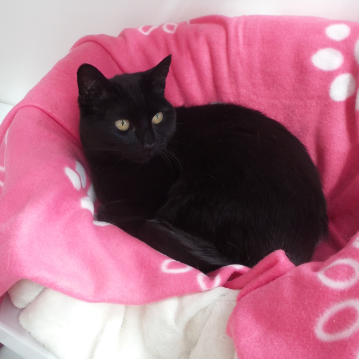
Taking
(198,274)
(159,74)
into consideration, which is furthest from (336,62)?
(198,274)

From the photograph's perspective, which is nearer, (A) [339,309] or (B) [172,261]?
(A) [339,309]

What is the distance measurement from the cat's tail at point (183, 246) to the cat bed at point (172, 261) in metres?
0.05

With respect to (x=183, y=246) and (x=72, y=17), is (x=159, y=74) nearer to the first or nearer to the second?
(x=183, y=246)

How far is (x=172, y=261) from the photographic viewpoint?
67 centimetres

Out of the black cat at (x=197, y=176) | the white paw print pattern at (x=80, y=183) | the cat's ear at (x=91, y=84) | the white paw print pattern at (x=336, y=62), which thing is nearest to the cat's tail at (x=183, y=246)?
the black cat at (x=197, y=176)

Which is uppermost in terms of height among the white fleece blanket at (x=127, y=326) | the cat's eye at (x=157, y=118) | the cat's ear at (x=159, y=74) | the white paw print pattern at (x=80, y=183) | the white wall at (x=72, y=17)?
the white wall at (x=72, y=17)

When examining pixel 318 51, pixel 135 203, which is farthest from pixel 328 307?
pixel 318 51

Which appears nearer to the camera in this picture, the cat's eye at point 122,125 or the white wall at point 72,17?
the cat's eye at point 122,125

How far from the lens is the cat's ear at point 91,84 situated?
2.40ft

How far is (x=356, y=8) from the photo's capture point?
92 centimetres

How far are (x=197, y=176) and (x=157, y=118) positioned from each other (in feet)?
0.67

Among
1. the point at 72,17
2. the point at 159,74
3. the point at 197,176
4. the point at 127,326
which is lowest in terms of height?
the point at 127,326

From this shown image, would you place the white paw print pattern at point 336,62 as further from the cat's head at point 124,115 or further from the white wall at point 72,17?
the cat's head at point 124,115

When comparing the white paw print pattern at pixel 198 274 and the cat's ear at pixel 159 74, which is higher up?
the cat's ear at pixel 159 74
